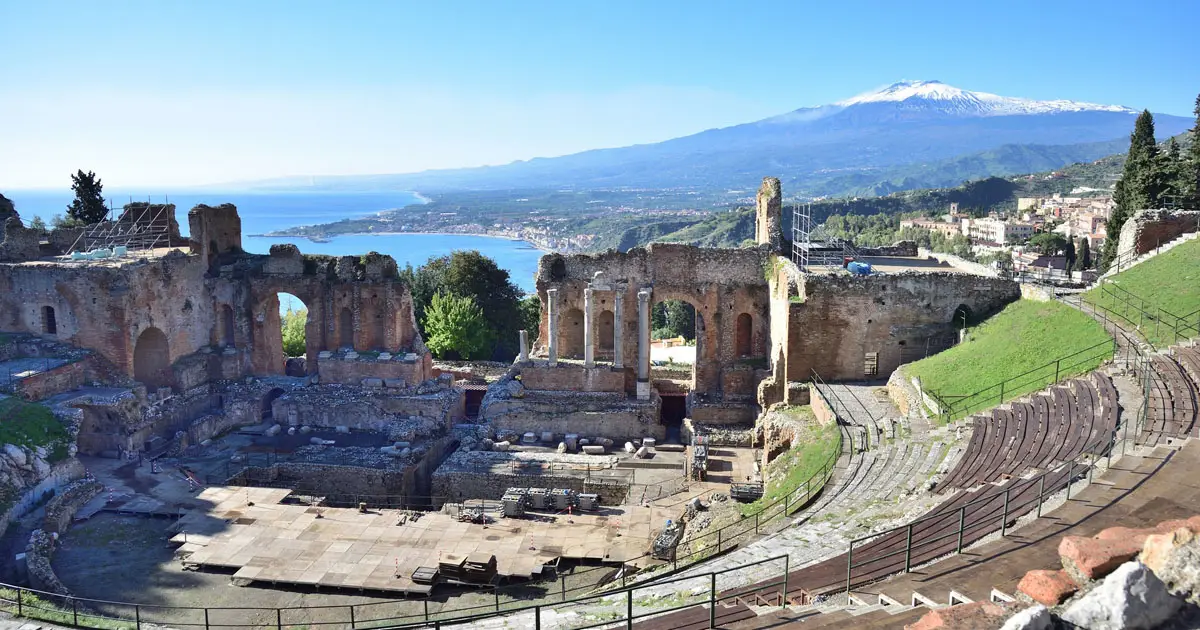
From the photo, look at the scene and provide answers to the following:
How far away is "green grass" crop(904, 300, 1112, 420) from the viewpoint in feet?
72.7

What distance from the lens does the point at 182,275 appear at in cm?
3384

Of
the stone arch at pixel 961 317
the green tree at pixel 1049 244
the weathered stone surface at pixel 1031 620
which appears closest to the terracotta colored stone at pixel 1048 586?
the weathered stone surface at pixel 1031 620

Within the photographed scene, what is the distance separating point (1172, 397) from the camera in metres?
17.4

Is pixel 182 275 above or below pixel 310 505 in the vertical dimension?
above

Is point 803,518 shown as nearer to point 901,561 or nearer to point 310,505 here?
point 901,561

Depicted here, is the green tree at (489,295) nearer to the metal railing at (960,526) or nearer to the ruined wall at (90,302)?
the ruined wall at (90,302)

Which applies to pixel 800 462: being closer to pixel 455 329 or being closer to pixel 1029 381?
pixel 1029 381

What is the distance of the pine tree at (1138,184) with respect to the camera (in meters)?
34.5

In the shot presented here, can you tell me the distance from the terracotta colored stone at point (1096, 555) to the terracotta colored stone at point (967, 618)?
4.53 feet

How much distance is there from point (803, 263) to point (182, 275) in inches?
990

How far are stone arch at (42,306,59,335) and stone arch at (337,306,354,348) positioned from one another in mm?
10209

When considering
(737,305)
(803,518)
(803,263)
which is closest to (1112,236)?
(803,263)

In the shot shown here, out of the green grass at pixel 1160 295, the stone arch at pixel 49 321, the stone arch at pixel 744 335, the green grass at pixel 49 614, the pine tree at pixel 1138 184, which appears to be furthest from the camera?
the pine tree at pixel 1138 184

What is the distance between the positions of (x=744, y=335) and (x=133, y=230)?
26.3m
